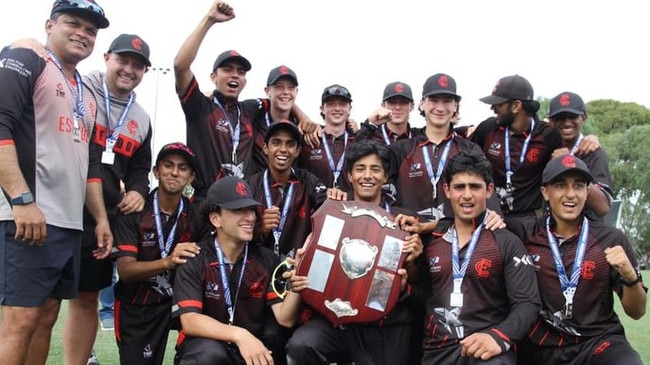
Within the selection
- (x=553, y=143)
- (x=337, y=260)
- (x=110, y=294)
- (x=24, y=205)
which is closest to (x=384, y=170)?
(x=337, y=260)

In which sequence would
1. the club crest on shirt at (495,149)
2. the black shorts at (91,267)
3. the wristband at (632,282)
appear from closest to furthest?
→ the wristband at (632,282)
the black shorts at (91,267)
the club crest on shirt at (495,149)

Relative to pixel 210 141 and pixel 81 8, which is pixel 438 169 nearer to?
pixel 210 141

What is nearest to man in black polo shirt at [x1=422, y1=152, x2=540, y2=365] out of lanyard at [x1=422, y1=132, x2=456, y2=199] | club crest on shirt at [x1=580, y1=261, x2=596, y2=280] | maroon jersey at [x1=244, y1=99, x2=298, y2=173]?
club crest on shirt at [x1=580, y1=261, x2=596, y2=280]

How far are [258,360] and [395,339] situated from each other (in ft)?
4.01

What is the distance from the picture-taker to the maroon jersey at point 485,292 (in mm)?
4613

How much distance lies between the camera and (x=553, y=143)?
19.8ft

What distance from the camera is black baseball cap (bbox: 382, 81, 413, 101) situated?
7039 millimetres

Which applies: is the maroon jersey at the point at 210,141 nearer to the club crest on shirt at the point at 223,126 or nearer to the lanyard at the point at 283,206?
the club crest on shirt at the point at 223,126

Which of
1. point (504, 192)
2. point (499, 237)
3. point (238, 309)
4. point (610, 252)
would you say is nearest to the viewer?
point (610, 252)

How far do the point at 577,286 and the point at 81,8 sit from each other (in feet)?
13.5

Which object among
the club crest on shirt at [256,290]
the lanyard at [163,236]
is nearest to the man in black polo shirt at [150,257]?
the lanyard at [163,236]

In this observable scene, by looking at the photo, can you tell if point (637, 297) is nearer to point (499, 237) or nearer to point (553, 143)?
point (499, 237)

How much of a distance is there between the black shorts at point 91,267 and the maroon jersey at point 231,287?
3.17ft

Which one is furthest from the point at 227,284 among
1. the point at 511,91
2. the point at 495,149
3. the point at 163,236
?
the point at 511,91
